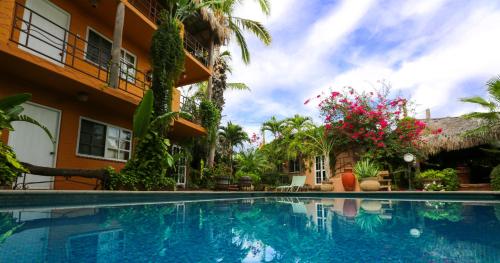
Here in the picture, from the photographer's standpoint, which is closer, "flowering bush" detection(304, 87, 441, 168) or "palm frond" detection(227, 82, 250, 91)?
"flowering bush" detection(304, 87, 441, 168)

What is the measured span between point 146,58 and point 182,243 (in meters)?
11.5

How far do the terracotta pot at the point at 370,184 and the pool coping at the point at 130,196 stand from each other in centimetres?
109

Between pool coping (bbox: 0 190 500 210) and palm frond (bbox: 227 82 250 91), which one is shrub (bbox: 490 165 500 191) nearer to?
pool coping (bbox: 0 190 500 210)

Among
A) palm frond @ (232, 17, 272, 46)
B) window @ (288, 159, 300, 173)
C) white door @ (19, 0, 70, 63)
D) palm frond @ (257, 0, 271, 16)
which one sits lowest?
window @ (288, 159, 300, 173)

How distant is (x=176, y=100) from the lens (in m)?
11.5

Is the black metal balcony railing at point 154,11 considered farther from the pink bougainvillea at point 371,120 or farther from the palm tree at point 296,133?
the pink bougainvillea at point 371,120

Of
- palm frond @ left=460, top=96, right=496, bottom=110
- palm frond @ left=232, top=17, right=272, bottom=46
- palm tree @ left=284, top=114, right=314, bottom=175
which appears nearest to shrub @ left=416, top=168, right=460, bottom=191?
palm frond @ left=460, top=96, right=496, bottom=110

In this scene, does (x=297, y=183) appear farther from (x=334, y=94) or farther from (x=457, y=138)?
(x=457, y=138)

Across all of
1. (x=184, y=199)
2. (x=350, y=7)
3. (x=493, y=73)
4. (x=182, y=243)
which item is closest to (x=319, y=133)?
(x=350, y=7)

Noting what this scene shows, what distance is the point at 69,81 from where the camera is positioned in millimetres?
7305

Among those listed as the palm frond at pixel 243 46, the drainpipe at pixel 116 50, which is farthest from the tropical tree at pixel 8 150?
the palm frond at pixel 243 46

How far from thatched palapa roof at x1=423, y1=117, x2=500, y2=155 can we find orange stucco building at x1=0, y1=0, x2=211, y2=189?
1206 cm

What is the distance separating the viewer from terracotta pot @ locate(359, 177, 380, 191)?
36.5 ft

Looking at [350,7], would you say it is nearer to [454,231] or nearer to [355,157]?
[355,157]
